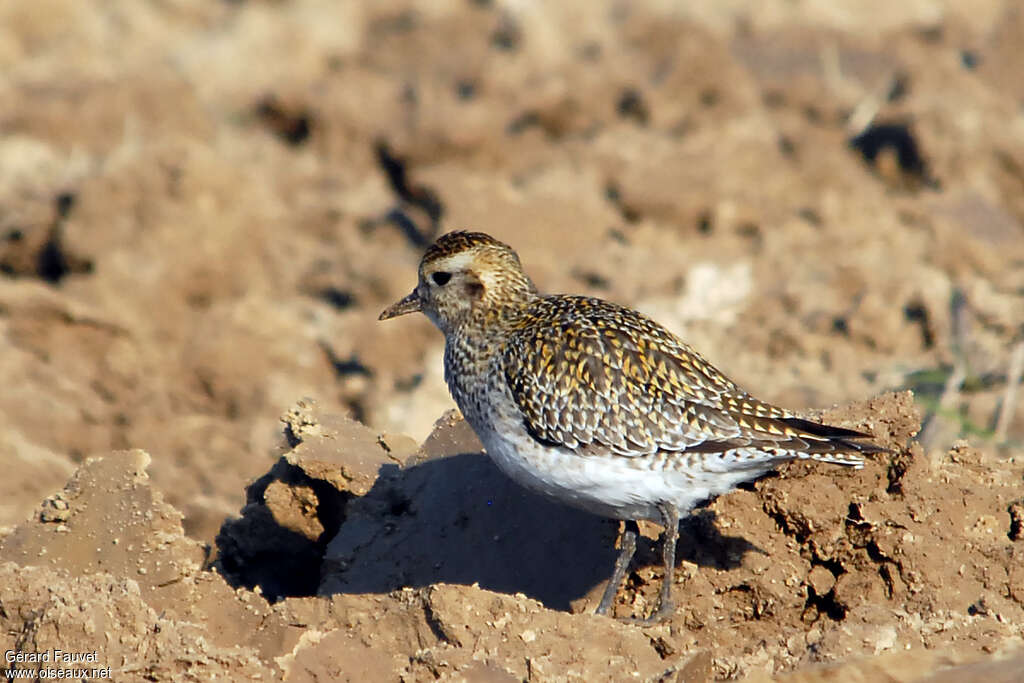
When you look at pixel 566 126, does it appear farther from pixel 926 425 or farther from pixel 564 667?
pixel 564 667

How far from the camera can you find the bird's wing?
20.4 feet

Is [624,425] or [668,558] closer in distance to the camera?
[668,558]

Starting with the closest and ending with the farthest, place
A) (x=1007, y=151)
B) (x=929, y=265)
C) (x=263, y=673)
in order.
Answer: (x=263, y=673) → (x=929, y=265) → (x=1007, y=151)

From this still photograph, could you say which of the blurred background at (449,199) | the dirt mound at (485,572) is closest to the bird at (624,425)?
the dirt mound at (485,572)

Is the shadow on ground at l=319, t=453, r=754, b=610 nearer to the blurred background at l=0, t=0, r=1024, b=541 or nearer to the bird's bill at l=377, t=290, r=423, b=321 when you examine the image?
the bird's bill at l=377, t=290, r=423, b=321

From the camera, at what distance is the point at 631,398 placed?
636 cm

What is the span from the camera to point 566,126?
51.1 ft

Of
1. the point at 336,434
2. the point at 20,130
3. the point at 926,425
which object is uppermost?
the point at 20,130

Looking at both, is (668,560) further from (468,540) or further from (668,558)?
(468,540)

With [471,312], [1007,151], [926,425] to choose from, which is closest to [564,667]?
[471,312]

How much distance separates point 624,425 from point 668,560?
0.64 metres

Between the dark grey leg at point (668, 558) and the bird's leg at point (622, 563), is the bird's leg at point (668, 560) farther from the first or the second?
the bird's leg at point (622, 563)

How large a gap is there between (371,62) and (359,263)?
5.58m

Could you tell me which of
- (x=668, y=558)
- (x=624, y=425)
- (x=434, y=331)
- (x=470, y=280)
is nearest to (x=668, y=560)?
(x=668, y=558)
